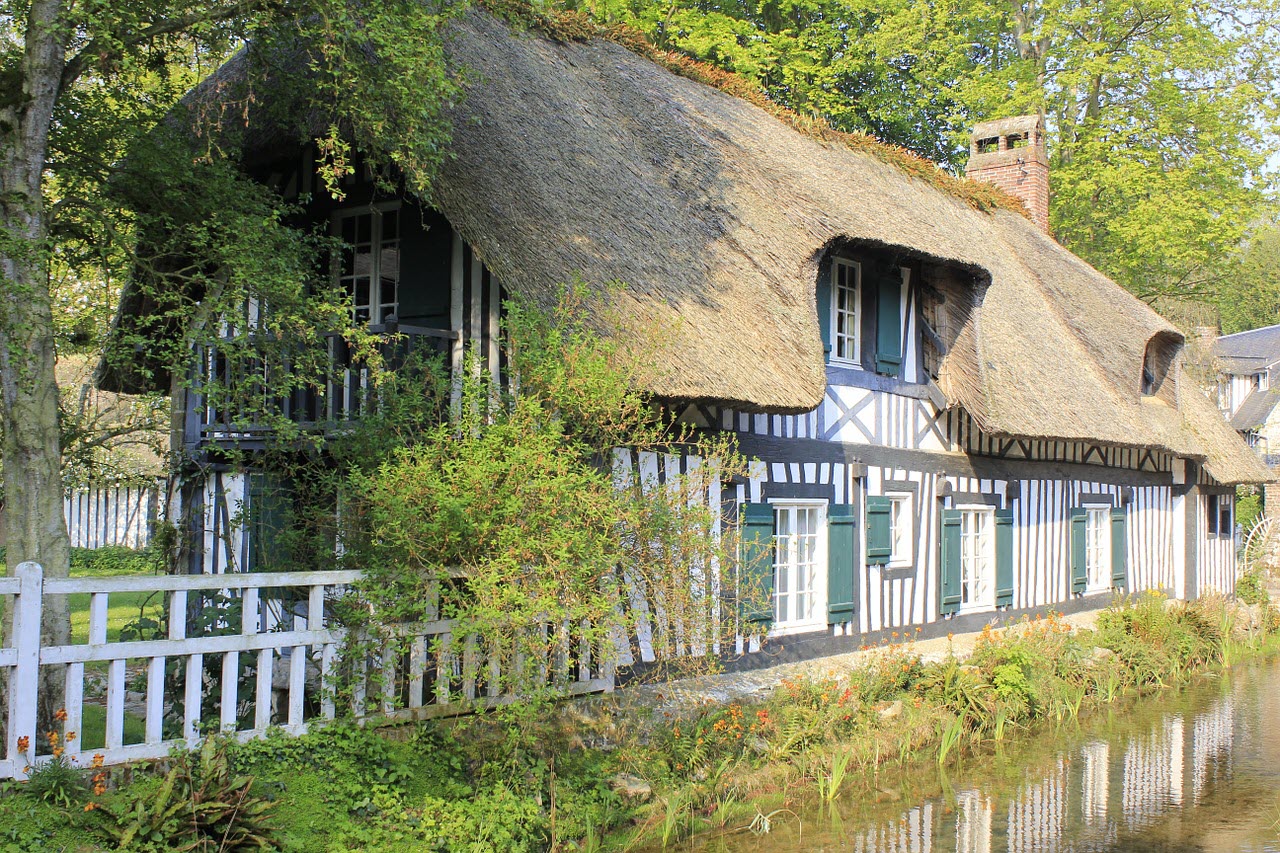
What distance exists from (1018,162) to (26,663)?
55.9 feet

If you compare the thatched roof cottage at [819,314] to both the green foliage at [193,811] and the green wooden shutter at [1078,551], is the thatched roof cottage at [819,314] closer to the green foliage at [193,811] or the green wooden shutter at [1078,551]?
the green wooden shutter at [1078,551]

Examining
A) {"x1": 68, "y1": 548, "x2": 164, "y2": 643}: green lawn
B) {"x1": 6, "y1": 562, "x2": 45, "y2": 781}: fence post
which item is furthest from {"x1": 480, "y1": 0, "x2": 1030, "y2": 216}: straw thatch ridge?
{"x1": 68, "y1": 548, "x2": 164, "y2": 643}: green lawn

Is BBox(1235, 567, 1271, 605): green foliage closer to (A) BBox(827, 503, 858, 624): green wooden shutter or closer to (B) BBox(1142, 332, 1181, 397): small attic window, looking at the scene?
(B) BBox(1142, 332, 1181, 397): small attic window

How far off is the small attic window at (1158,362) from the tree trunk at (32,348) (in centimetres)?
1402

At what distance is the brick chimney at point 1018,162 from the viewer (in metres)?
18.4

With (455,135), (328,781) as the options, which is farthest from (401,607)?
(455,135)

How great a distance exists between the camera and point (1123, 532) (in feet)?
51.9

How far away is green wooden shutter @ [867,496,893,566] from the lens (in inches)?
429

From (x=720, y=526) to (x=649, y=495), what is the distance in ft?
7.97

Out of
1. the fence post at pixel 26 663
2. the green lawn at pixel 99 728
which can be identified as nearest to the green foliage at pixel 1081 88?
the green lawn at pixel 99 728

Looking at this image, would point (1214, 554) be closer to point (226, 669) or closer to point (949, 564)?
point (949, 564)

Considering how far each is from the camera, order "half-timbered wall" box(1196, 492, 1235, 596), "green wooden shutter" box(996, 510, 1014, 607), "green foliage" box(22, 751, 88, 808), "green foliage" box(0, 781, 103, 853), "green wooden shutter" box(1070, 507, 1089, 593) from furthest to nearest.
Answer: "half-timbered wall" box(1196, 492, 1235, 596) < "green wooden shutter" box(1070, 507, 1089, 593) < "green wooden shutter" box(996, 510, 1014, 607) < "green foliage" box(22, 751, 88, 808) < "green foliage" box(0, 781, 103, 853)

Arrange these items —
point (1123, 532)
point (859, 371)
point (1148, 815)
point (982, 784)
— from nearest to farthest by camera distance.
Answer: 1. point (1148, 815)
2. point (982, 784)
3. point (859, 371)
4. point (1123, 532)

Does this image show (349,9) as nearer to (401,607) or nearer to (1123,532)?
(401,607)
